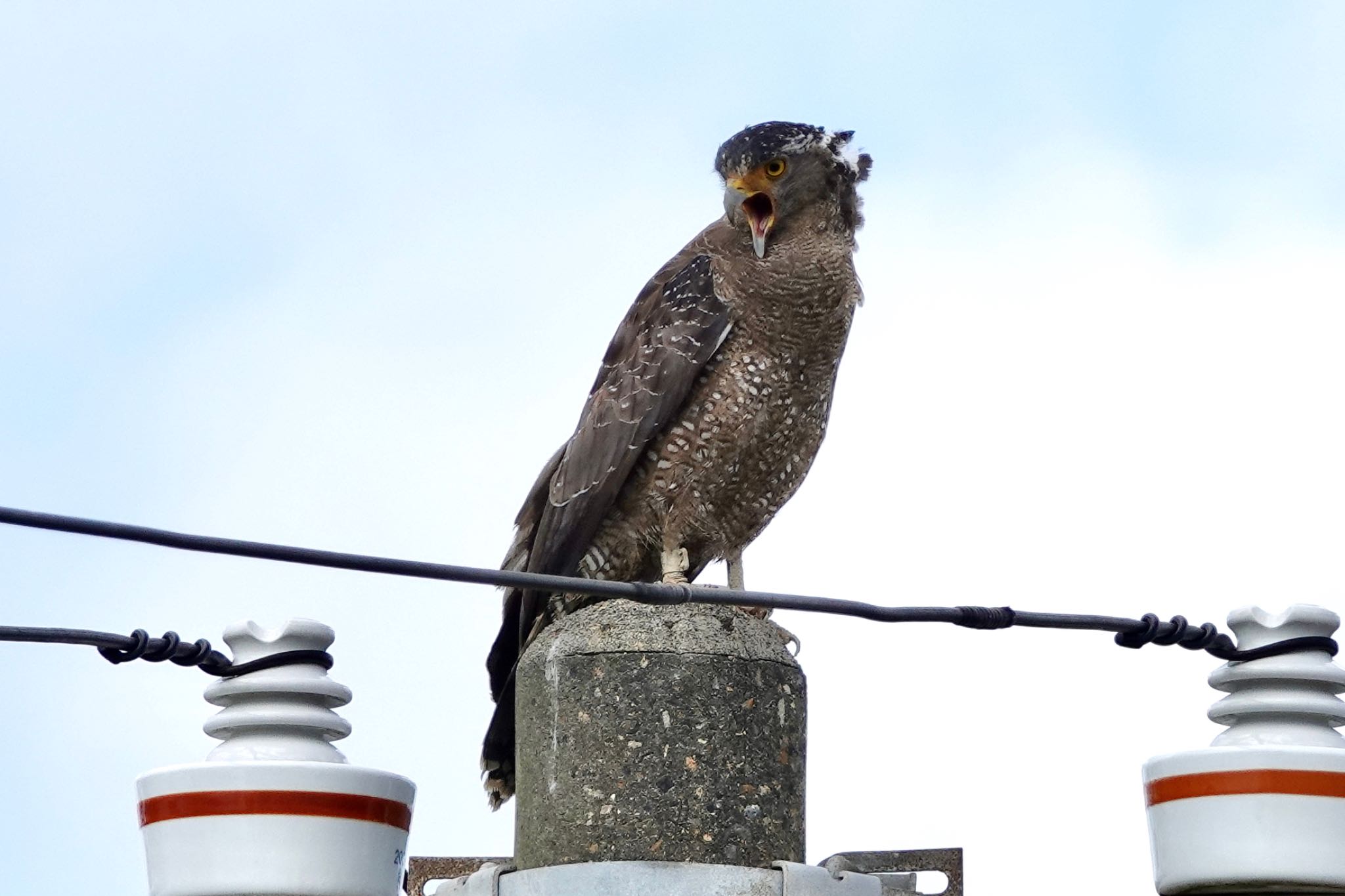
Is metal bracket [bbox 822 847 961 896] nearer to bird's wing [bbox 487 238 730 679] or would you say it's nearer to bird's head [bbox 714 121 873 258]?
bird's wing [bbox 487 238 730 679]

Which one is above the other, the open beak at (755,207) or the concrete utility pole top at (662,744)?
the open beak at (755,207)

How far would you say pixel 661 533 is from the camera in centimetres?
640

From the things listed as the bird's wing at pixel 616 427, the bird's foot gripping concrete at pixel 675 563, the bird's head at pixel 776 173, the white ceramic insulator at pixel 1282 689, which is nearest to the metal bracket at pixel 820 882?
the white ceramic insulator at pixel 1282 689

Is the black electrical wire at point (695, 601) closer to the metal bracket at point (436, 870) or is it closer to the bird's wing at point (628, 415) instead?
the metal bracket at point (436, 870)

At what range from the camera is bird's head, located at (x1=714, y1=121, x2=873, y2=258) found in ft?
21.1

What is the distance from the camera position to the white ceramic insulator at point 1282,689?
349 centimetres

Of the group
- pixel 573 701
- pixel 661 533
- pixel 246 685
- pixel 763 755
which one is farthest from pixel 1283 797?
pixel 661 533

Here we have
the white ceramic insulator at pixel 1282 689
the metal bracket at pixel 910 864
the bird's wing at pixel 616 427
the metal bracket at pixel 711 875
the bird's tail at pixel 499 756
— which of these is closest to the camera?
the white ceramic insulator at pixel 1282 689

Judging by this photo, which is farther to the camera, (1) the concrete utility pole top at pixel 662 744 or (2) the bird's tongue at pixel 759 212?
(2) the bird's tongue at pixel 759 212

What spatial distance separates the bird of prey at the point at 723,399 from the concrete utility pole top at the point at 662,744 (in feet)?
6.71

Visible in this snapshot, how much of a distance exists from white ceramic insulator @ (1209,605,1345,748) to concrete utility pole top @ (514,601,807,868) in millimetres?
938

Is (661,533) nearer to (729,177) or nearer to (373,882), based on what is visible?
(729,177)

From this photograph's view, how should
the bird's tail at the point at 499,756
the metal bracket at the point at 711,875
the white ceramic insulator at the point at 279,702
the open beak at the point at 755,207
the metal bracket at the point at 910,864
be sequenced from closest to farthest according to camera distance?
the white ceramic insulator at the point at 279,702 < the metal bracket at the point at 711,875 < the metal bracket at the point at 910,864 < the bird's tail at the point at 499,756 < the open beak at the point at 755,207

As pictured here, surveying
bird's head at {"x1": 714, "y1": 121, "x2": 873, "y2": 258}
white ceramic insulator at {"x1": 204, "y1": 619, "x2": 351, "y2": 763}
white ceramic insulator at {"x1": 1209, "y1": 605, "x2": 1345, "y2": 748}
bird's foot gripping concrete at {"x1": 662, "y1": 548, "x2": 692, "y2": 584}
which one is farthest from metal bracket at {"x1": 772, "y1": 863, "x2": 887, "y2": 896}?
bird's head at {"x1": 714, "y1": 121, "x2": 873, "y2": 258}
